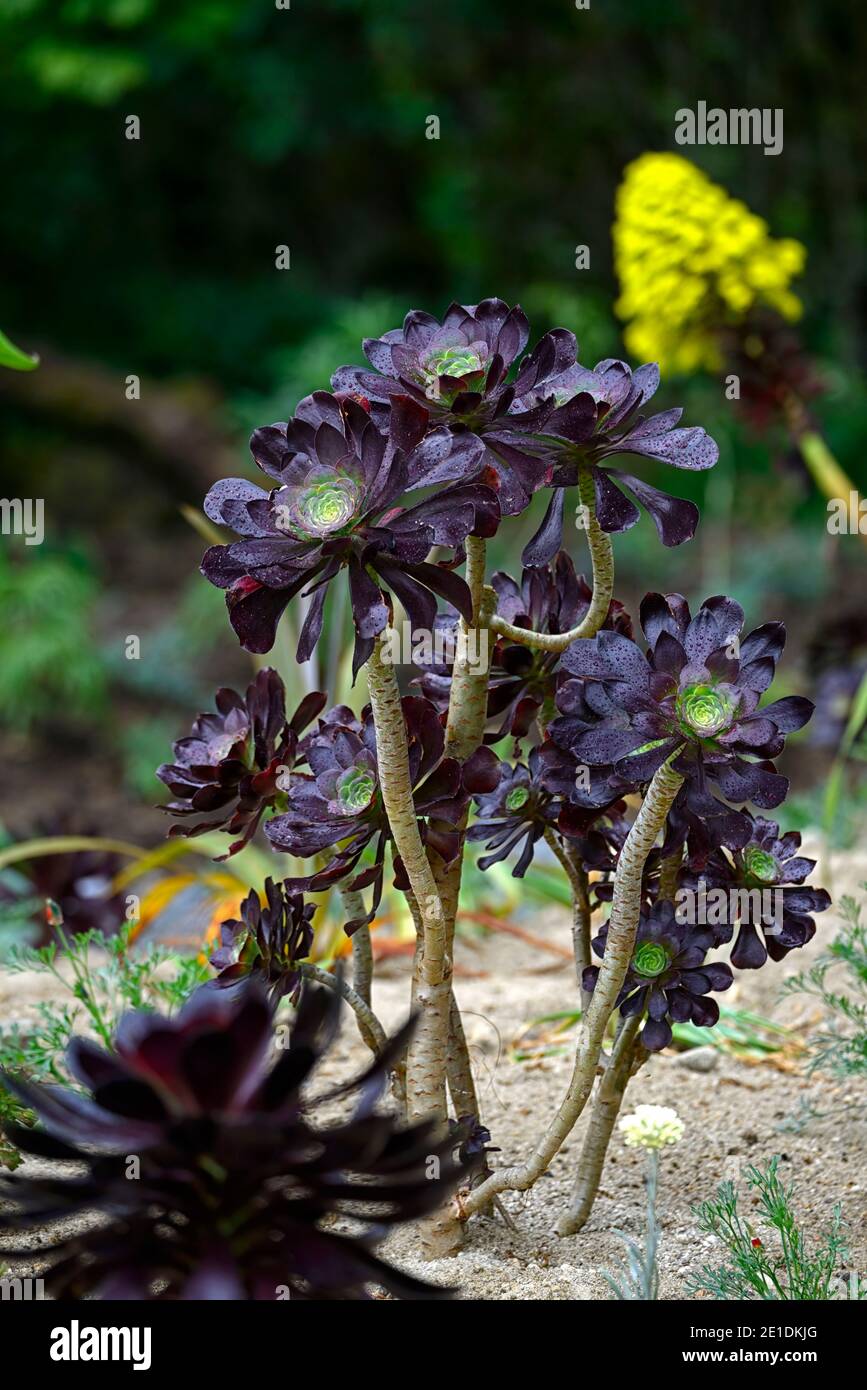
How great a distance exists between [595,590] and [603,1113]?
48cm

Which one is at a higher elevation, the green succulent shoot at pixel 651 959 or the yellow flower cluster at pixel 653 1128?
the green succulent shoot at pixel 651 959

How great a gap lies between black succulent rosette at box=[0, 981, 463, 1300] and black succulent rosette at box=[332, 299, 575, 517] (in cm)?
44

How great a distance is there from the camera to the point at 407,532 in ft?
3.04

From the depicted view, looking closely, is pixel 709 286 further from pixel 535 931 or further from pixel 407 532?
pixel 407 532

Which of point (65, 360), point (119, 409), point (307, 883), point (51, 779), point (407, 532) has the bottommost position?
point (307, 883)

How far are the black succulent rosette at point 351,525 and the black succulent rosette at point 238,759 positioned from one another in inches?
8.0

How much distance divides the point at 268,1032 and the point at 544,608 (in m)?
0.55

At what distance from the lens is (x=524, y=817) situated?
1.21 metres

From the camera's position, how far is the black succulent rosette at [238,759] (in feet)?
3.73

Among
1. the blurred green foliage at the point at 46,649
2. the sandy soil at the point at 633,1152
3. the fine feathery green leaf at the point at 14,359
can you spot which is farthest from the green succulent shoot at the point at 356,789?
the blurred green foliage at the point at 46,649

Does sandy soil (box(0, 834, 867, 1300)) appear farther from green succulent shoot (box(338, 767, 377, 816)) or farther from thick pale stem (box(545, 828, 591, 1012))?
green succulent shoot (box(338, 767, 377, 816))

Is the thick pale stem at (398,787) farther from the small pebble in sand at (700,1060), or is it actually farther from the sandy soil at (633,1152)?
the small pebble in sand at (700,1060)

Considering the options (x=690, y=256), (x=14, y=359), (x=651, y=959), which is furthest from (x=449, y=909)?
(x=690, y=256)
